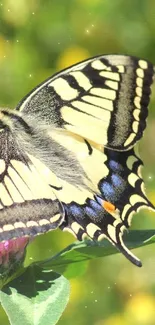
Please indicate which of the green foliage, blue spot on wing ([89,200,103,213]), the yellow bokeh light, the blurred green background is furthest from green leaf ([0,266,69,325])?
the yellow bokeh light

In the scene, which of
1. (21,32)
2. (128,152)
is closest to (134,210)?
(128,152)

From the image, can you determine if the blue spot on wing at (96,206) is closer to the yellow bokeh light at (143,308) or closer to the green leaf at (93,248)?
the green leaf at (93,248)

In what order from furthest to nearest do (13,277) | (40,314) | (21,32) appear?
(21,32) < (13,277) < (40,314)

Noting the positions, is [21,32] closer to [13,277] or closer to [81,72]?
[81,72]

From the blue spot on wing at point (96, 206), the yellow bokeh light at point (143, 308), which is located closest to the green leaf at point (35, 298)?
the blue spot on wing at point (96, 206)

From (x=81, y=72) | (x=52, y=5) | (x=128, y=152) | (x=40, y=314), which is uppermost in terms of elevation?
(x=52, y=5)

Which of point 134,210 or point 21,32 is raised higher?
point 21,32

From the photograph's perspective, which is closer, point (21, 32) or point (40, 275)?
point (40, 275)
